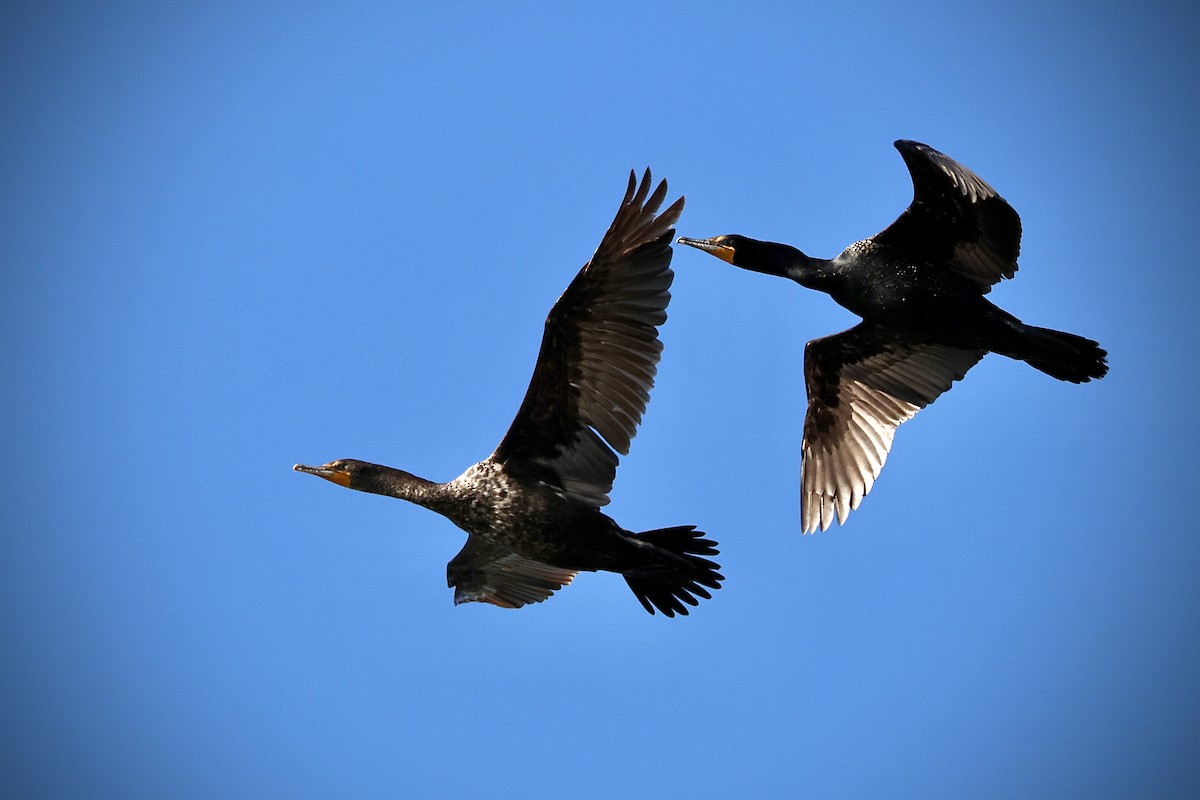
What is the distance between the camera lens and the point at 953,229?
10070mm

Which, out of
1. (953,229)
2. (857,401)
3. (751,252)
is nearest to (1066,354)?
(953,229)

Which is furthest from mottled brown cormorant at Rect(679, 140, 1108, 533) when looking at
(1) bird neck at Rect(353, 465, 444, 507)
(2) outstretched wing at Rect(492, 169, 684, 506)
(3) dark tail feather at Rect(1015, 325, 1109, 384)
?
(1) bird neck at Rect(353, 465, 444, 507)

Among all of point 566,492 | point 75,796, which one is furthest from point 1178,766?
point 566,492

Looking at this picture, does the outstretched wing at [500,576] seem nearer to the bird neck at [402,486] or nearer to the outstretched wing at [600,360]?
the bird neck at [402,486]

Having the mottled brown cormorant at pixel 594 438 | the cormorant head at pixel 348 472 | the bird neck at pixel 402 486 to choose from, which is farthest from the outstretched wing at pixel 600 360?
the cormorant head at pixel 348 472

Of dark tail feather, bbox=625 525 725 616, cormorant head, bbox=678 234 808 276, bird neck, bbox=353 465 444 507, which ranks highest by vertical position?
cormorant head, bbox=678 234 808 276

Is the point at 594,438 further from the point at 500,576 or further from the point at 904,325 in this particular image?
the point at 904,325

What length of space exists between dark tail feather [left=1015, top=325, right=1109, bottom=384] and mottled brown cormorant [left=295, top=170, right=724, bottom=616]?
287 centimetres

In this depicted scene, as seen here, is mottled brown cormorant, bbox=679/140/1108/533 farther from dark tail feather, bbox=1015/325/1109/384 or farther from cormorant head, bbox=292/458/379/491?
cormorant head, bbox=292/458/379/491

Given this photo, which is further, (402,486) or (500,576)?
(500,576)

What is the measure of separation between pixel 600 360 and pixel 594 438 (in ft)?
1.74

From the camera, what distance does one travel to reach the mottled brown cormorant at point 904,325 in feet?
32.2

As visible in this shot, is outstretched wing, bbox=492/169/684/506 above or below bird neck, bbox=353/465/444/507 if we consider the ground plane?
above

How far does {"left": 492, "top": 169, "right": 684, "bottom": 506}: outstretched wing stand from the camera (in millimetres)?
8844
